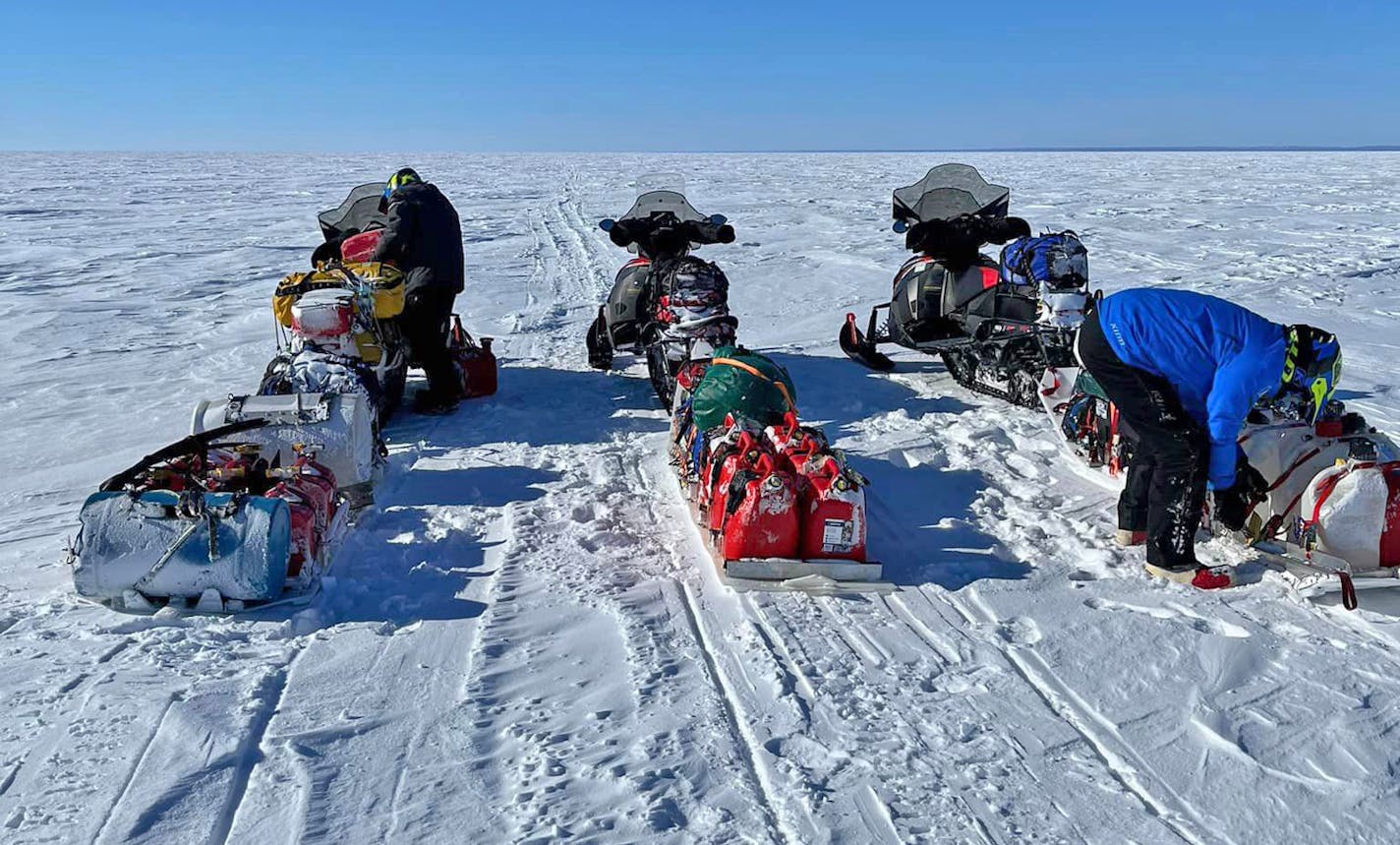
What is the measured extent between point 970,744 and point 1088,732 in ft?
1.35

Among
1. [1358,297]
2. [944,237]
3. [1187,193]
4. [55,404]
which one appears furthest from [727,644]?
[1187,193]

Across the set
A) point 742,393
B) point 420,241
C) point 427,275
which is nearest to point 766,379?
point 742,393

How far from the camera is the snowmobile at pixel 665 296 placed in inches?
300

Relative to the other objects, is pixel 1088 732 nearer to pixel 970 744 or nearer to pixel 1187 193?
pixel 970 744

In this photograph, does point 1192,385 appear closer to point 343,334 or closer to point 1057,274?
point 1057,274

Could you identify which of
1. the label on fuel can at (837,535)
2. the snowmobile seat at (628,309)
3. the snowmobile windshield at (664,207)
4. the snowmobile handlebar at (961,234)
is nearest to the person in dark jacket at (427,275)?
the snowmobile seat at (628,309)

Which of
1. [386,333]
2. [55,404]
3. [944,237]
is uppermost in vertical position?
[944,237]

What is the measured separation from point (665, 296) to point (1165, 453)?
13.0 ft

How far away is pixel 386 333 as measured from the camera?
7.41 metres

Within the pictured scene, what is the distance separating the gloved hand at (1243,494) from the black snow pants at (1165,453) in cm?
23

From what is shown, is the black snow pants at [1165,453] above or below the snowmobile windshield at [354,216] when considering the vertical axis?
below

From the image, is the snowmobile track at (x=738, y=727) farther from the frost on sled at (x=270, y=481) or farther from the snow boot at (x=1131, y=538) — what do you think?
the snow boot at (x=1131, y=538)

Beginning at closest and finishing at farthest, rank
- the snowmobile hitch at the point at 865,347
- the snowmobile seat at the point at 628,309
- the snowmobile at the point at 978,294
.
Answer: the snowmobile at the point at 978,294
the snowmobile seat at the point at 628,309
the snowmobile hitch at the point at 865,347

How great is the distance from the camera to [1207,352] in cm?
459
